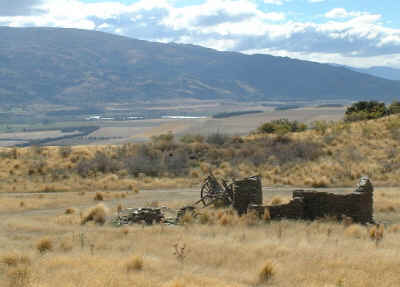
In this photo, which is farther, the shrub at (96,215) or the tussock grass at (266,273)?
the shrub at (96,215)

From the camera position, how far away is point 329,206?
61.1 ft

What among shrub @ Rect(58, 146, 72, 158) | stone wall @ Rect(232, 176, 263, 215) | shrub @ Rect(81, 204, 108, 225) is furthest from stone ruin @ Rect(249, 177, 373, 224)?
shrub @ Rect(58, 146, 72, 158)

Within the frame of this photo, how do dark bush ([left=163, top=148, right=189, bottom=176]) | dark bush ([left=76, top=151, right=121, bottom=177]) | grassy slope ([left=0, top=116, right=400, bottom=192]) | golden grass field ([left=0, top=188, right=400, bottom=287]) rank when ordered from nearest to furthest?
golden grass field ([left=0, top=188, right=400, bottom=287])
grassy slope ([left=0, top=116, right=400, bottom=192])
dark bush ([left=163, top=148, right=189, bottom=176])
dark bush ([left=76, top=151, right=121, bottom=177])

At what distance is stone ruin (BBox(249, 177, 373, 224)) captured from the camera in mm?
18219

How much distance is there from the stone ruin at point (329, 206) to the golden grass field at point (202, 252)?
60 cm

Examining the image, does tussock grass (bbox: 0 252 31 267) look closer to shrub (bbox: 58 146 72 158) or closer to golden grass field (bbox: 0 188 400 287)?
golden grass field (bbox: 0 188 400 287)

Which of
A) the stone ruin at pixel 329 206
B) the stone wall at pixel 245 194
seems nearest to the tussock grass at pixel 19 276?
the stone ruin at pixel 329 206

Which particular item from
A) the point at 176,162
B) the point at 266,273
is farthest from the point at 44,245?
the point at 176,162

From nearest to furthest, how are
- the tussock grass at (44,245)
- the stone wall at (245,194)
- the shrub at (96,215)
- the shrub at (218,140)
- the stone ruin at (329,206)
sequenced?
the tussock grass at (44,245)
the stone ruin at (329,206)
the shrub at (96,215)
the stone wall at (245,194)
the shrub at (218,140)

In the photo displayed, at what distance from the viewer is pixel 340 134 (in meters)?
47.9

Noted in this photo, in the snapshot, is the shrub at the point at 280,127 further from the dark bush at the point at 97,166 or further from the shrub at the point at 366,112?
the dark bush at the point at 97,166

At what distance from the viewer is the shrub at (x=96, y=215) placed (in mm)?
19859

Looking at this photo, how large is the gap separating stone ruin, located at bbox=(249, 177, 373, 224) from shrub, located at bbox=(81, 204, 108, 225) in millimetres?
5586

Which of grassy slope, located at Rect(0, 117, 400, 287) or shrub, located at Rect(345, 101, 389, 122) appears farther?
shrub, located at Rect(345, 101, 389, 122)
